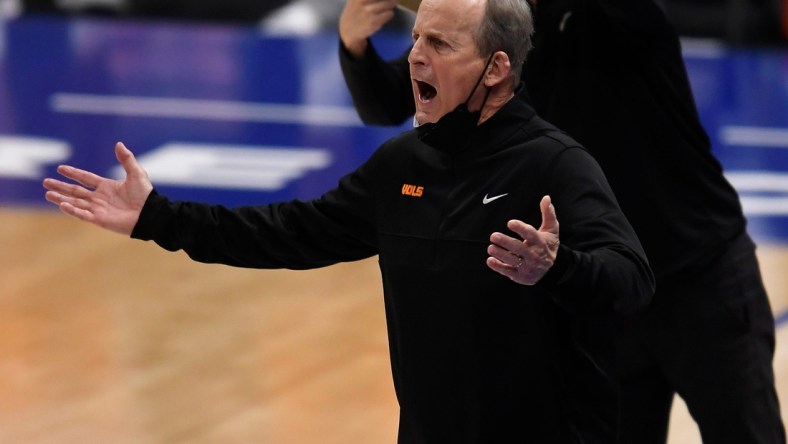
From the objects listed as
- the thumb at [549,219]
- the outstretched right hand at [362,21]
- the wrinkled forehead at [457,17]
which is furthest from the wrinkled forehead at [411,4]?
the thumb at [549,219]

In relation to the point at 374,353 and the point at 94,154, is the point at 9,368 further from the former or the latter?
the point at 94,154

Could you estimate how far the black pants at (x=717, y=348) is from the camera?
142 inches

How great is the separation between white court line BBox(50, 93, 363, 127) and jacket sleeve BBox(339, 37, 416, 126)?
606 cm

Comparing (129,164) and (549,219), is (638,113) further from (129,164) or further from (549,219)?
(129,164)

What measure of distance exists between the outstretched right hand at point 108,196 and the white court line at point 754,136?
7239 mm

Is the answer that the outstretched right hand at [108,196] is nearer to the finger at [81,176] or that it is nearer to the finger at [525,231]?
the finger at [81,176]

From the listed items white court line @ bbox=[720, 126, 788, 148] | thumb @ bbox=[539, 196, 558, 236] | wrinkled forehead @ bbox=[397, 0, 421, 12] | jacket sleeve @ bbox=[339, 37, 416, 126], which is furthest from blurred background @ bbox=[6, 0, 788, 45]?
→ thumb @ bbox=[539, 196, 558, 236]

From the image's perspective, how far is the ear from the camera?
2.87 m

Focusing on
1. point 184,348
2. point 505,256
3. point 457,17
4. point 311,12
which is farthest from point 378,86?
point 311,12

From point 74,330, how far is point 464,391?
374cm

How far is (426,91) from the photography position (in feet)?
9.64

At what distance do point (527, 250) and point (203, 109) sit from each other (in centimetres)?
825

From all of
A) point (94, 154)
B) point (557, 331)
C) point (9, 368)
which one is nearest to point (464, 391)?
point (557, 331)

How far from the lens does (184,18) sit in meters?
13.7
